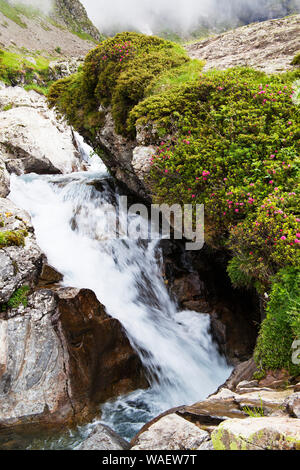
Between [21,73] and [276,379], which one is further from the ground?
[21,73]

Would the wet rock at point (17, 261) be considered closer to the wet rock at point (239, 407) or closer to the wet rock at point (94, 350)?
the wet rock at point (94, 350)

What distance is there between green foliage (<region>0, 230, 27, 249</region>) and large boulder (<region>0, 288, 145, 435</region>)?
56.9 inches

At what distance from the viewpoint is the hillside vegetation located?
496cm

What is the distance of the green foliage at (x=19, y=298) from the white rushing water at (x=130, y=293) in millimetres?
1391

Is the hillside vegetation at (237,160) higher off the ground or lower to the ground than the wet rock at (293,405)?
higher

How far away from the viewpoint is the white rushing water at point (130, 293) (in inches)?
278

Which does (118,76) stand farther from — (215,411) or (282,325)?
(215,411)

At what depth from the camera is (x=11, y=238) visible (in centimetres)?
743

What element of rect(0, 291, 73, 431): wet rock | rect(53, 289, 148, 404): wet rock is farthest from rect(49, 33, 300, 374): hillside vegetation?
rect(0, 291, 73, 431): wet rock

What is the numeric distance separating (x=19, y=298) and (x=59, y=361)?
1.83 meters

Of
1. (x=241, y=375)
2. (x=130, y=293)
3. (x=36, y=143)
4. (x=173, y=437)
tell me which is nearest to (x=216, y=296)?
(x=130, y=293)

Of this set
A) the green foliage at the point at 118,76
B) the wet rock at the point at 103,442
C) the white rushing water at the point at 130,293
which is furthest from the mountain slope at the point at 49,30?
the wet rock at the point at 103,442

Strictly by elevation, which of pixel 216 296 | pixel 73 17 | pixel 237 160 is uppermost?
pixel 73 17

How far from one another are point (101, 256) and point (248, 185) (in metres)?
5.85
